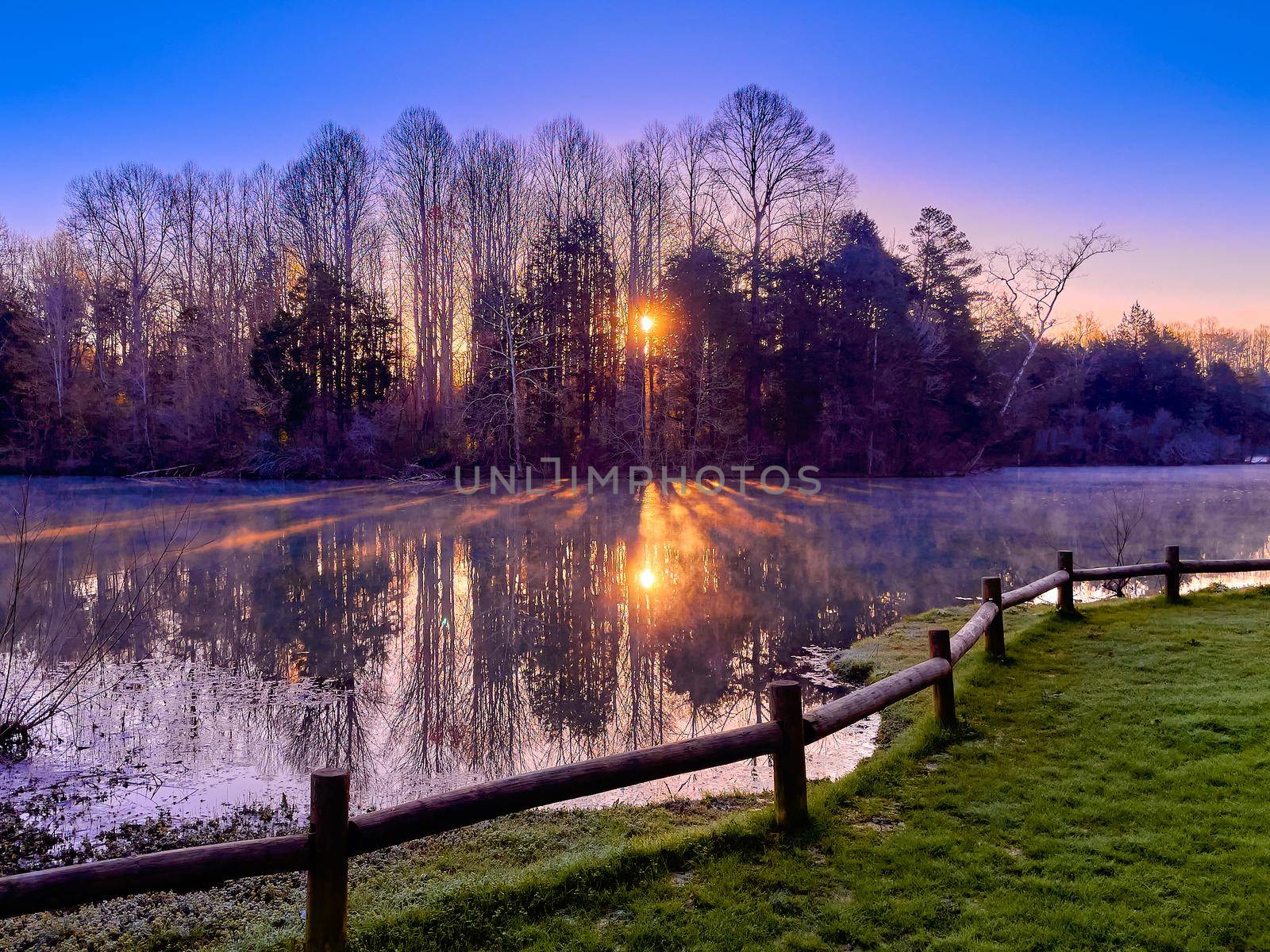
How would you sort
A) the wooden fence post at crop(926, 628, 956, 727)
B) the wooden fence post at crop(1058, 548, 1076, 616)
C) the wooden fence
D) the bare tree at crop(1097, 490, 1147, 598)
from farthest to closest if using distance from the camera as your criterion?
the bare tree at crop(1097, 490, 1147, 598) < the wooden fence post at crop(1058, 548, 1076, 616) < the wooden fence post at crop(926, 628, 956, 727) < the wooden fence

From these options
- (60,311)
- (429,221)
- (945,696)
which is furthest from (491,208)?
(945,696)

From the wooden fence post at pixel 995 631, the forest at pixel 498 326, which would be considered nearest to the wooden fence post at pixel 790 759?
the wooden fence post at pixel 995 631

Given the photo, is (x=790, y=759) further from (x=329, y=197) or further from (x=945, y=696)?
(x=329, y=197)

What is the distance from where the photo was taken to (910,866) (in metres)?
4.47

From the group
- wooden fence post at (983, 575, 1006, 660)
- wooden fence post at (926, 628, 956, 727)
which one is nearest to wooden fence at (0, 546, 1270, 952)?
wooden fence post at (926, 628, 956, 727)

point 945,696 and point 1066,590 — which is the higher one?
point 1066,590

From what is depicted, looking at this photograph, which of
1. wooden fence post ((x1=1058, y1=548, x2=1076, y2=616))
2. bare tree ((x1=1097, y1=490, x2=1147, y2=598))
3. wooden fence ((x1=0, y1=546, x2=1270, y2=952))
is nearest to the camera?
wooden fence ((x1=0, y1=546, x2=1270, y2=952))

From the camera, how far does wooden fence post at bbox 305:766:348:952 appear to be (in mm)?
3479

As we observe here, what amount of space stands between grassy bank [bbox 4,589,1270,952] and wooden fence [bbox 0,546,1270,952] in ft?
1.47

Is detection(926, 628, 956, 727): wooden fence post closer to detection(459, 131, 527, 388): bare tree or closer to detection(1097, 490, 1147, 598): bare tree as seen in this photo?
detection(1097, 490, 1147, 598): bare tree

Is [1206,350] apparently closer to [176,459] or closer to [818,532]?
[818,532]

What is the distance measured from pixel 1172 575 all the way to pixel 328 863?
471 inches

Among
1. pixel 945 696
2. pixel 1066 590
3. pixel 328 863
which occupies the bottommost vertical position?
pixel 945 696

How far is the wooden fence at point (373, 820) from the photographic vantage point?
3238 millimetres
